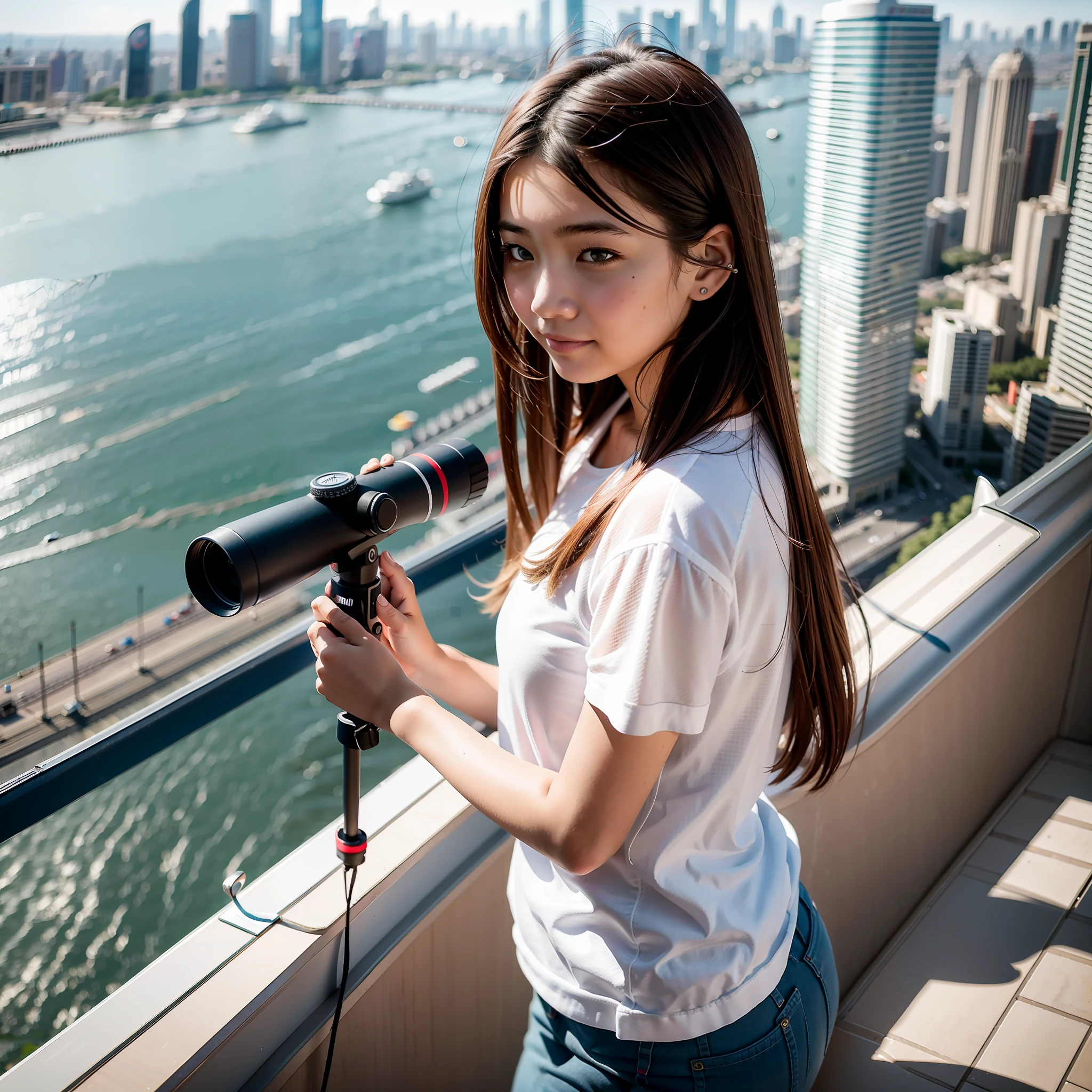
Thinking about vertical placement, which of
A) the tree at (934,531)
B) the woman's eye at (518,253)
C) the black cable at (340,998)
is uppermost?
the woman's eye at (518,253)

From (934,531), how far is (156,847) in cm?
167

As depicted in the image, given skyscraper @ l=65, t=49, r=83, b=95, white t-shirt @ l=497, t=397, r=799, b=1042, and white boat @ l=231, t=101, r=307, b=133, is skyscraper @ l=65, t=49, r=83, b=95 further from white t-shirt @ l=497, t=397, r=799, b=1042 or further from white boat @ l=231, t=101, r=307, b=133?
white t-shirt @ l=497, t=397, r=799, b=1042

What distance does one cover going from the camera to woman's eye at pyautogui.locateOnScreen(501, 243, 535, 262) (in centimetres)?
88

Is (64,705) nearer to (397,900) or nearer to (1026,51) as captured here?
(397,900)

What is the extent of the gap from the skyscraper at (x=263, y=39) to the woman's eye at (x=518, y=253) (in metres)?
1.04

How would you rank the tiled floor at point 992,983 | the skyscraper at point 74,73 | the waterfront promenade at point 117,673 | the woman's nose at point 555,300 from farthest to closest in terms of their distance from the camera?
1. the tiled floor at point 992,983
2. the skyscraper at point 74,73
3. the waterfront promenade at point 117,673
4. the woman's nose at point 555,300

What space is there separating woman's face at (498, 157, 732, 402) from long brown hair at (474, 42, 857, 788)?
0.01m

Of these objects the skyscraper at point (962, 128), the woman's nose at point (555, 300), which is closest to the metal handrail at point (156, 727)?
the woman's nose at point (555, 300)

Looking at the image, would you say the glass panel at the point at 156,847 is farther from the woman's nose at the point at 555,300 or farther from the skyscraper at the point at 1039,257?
the skyscraper at the point at 1039,257

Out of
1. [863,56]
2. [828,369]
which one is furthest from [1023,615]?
[863,56]

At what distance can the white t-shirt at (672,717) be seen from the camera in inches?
29.1

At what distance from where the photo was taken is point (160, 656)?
122 centimetres

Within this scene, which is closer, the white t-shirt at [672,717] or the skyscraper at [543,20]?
the white t-shirt at [672,717]

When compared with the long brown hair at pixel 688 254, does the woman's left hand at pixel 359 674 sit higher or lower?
lower
